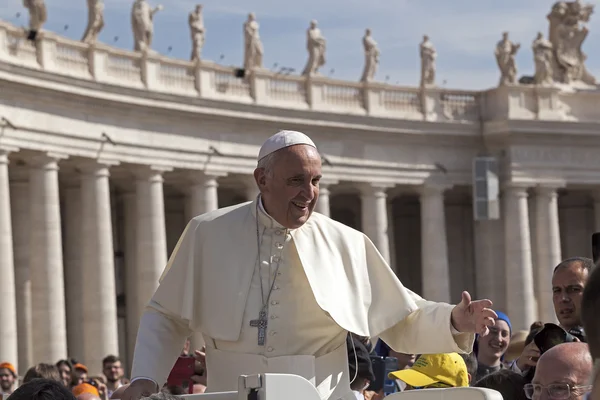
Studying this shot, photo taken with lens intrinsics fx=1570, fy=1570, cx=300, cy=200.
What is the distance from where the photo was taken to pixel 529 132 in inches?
2987

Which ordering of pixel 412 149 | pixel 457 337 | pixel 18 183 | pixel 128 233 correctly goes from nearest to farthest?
pixel 457 337, pixel 18 183, pixel 128 233, pixel 412 149

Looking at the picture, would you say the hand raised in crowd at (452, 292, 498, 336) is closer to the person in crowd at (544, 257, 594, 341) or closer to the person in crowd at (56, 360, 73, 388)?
the person in crowd at (544, 257, 594, 341)

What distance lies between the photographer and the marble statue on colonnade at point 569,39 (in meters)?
80.8

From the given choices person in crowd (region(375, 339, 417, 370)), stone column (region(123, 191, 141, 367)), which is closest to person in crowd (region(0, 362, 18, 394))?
person in crowd (region(375, 339, 417, 370))

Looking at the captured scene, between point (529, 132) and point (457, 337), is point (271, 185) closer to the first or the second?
point (457, 337)

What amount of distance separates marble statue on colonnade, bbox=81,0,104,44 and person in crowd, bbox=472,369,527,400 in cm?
4927

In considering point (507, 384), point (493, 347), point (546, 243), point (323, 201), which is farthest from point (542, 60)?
point (507, 384)

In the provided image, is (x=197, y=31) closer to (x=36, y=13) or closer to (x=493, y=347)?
(x=36, y=13)

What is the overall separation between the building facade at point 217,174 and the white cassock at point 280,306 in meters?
41.8

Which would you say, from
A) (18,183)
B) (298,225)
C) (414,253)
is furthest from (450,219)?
(298,225)

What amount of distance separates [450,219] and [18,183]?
2714 centimetres

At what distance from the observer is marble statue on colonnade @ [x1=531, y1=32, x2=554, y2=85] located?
78.9 m

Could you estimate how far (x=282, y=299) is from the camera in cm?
1318

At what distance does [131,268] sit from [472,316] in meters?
54.2
